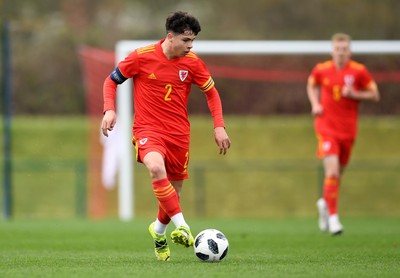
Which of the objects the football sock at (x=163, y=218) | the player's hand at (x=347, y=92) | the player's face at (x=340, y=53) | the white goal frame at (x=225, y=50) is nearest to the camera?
the football sock at (x=163, y=218)

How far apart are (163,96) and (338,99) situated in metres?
4.61

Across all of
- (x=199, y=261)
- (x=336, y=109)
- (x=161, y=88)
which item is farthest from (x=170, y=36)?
(x=336, y=109)

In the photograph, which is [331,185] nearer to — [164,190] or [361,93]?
[361,93]

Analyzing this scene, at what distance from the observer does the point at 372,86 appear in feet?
42.7

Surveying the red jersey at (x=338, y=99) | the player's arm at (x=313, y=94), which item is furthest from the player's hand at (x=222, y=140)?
the red jersey at (x=338, y=99)

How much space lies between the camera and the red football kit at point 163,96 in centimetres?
892

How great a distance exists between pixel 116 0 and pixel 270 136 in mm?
9667

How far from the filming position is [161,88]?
29.5 feet

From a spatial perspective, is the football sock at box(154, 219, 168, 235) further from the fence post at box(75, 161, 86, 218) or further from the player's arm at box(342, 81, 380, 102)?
the fence post at box(75, 161, 86, 218)

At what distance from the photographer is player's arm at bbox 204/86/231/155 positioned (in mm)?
8875

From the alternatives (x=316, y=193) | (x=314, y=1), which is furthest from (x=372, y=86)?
(x=314, y=1)

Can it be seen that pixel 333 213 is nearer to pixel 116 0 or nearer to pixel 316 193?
pixel 316 193

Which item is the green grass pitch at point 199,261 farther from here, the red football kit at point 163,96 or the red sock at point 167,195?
the red football kit at point 163,96

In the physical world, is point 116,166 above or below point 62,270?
below
